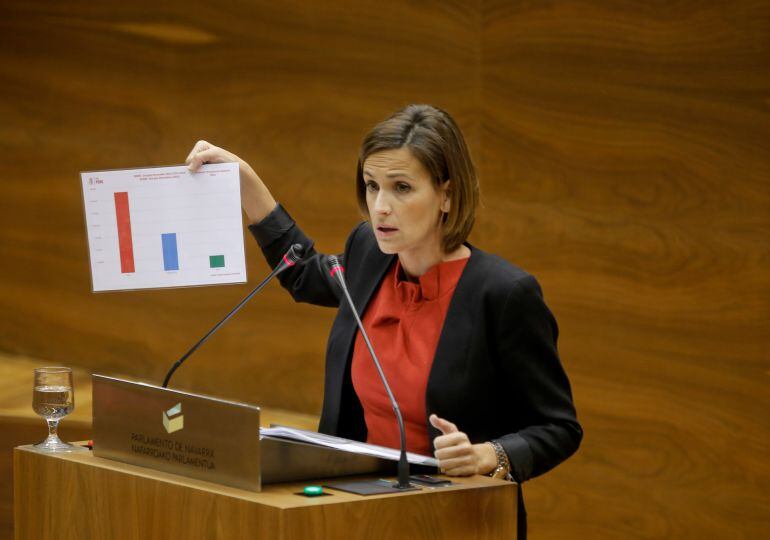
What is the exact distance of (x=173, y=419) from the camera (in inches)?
57.2

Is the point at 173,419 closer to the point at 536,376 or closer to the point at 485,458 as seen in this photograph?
the point at 485,458

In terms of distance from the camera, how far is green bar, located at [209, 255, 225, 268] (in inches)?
65.9

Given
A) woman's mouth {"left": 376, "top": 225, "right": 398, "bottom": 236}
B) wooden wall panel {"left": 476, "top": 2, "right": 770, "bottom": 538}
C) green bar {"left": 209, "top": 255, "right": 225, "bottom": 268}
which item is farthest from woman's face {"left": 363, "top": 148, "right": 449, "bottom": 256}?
wooden wall panel {"left": 476, "top": 2, "right": 770, "bottom": 538}

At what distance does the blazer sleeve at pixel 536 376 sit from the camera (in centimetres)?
161

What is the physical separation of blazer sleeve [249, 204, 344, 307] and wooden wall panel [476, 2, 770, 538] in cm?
95

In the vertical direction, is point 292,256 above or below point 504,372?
above

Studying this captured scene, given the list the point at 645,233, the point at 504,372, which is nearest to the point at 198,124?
the point at 645,233

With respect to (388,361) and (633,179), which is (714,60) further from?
(388,361)

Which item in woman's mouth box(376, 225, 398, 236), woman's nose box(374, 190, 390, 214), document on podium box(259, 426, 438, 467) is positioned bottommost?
document on podium box(259, 426, 438, 467)

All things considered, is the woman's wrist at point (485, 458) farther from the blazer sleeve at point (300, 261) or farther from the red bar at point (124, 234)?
the red bar at point (124, 234)

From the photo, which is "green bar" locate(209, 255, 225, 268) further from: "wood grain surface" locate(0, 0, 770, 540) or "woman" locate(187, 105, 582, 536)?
"wood grain surface" locate(0, 0, 770, 540)

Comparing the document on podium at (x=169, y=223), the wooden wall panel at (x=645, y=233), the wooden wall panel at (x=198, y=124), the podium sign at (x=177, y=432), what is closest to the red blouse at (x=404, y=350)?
the document on podium at (x=169, y=223)

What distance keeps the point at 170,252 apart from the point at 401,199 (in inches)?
13.5

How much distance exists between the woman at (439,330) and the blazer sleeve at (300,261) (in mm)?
124
